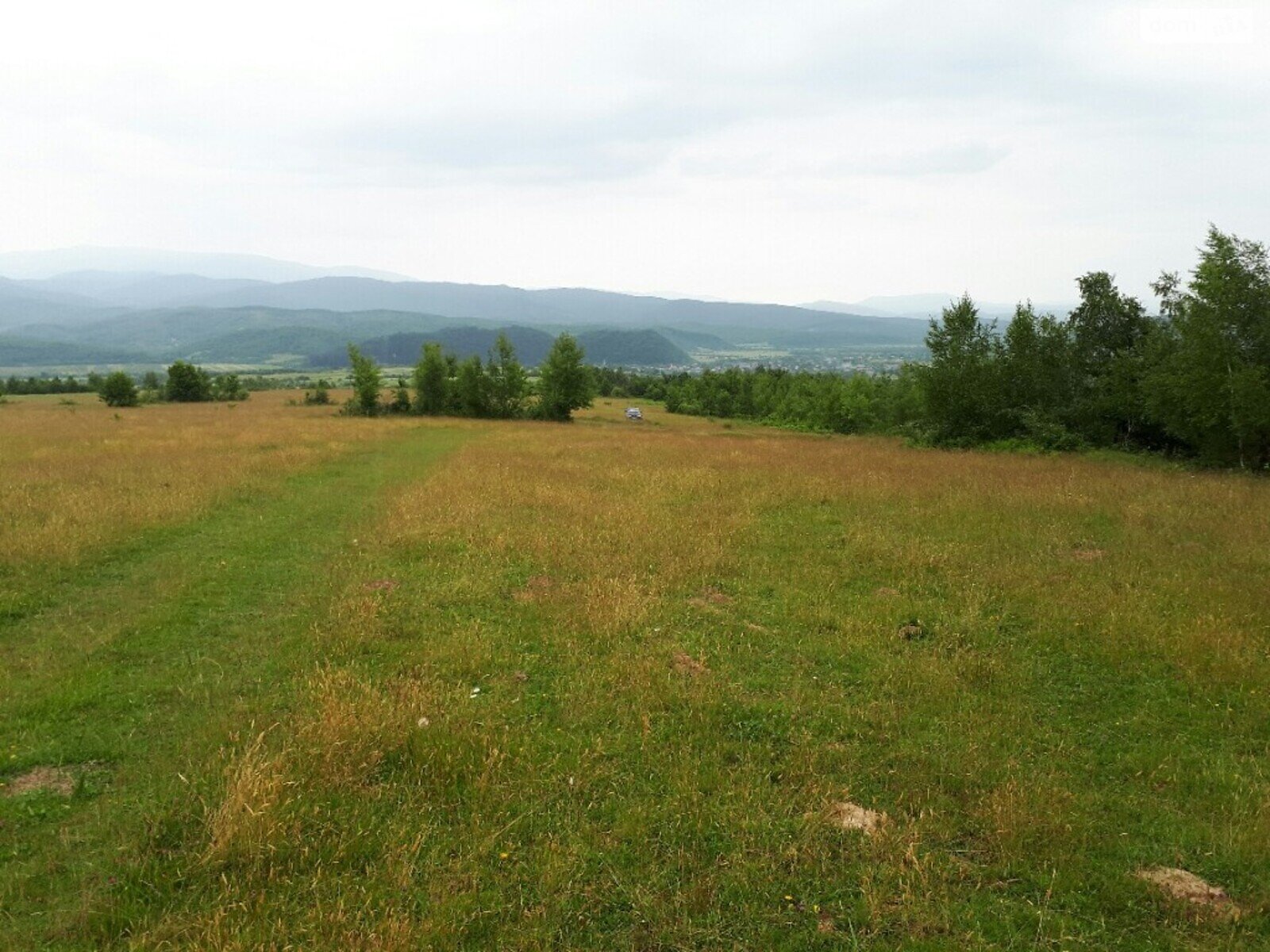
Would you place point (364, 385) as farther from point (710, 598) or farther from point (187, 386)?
point (710, 598)

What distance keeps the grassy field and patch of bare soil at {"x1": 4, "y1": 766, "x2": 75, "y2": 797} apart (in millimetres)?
33

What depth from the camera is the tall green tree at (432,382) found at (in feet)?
205

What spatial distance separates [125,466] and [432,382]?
4155cm

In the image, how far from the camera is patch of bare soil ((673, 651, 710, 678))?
8147mm

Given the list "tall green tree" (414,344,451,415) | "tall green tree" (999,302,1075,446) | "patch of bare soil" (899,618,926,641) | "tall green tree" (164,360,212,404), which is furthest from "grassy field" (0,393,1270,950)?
"tall green tree" (164,360,212,404)

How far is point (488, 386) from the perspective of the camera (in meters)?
62.5

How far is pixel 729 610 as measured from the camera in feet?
33.7

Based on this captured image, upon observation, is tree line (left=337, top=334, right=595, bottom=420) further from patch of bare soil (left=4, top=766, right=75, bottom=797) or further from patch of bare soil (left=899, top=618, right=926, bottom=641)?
patch of bare soil (left=4, top=766, right=75, bottom=797)

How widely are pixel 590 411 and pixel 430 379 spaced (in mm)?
21970

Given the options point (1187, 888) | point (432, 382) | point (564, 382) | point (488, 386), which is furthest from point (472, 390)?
point (1187, 888)

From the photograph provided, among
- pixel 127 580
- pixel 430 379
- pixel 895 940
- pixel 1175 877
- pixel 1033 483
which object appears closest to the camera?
pixel 895 940

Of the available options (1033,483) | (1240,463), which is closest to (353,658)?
(1033,483)

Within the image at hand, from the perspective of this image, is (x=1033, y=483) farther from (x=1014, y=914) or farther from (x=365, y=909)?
(x=365, y=909)

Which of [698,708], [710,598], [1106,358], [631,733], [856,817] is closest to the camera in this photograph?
[856,817]
